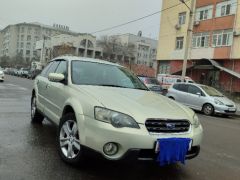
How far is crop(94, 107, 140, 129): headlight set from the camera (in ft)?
15.6

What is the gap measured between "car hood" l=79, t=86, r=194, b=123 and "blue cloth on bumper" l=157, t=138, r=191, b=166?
Result: 312 mm

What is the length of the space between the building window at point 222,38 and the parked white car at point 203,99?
17.4 metres

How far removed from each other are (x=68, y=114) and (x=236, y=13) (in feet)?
105

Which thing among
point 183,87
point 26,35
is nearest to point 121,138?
point 183,87

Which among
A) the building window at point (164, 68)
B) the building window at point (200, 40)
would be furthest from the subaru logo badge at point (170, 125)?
the building window at point (164, 68)

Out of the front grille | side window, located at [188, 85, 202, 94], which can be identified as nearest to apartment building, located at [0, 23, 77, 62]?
side window, located at [188, 85, 202, 94]

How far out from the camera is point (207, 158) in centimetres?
662

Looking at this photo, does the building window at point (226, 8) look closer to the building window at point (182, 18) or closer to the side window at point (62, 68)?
the building window at point (182, 18)

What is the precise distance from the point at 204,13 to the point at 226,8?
3.42 meters

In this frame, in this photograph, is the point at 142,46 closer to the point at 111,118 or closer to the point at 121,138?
the point at 111,118

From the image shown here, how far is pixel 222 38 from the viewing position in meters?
36.3

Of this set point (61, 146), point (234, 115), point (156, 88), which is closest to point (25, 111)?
point (61, 146)

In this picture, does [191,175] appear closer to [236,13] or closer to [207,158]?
[207,158]

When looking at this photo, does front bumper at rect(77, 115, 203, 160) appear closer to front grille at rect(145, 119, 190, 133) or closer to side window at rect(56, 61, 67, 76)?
front grille at rect(145, 119, 190, 133)
